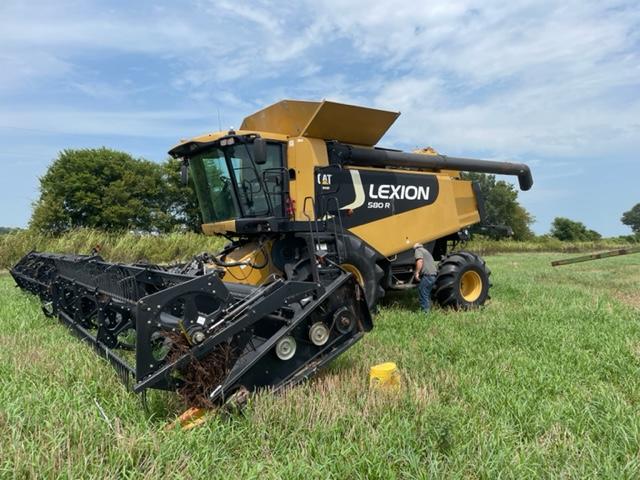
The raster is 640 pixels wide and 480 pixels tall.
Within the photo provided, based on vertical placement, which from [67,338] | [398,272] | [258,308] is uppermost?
[258,308]

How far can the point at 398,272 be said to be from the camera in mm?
7820

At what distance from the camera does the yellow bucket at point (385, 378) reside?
11.5 feet

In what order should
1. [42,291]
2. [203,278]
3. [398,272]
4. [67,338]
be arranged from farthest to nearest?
[398,272], [42,291], [67,338], [203,278]

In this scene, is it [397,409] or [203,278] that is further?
[203,278]

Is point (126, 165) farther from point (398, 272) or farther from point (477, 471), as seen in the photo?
point (477, 471)

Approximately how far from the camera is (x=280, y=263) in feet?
22.5

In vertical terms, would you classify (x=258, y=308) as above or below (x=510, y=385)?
above

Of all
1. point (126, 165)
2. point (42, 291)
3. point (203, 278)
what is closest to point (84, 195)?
point (126, 165)

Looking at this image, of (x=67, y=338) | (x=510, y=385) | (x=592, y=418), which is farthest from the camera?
(x=67, y=338)

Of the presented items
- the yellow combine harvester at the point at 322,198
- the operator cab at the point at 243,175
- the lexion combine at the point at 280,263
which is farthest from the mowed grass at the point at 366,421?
the operator cab at the point at 243,175

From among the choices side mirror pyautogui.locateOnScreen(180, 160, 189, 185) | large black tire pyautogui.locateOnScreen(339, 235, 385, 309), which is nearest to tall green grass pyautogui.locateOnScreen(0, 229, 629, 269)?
side mirror pyautogui.locateOnScreen(180, 160, 189, 185)

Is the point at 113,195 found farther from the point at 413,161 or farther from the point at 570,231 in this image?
the point at 570,231

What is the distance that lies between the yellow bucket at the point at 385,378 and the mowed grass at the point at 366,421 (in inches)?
3.1

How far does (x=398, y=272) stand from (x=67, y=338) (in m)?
4.59
